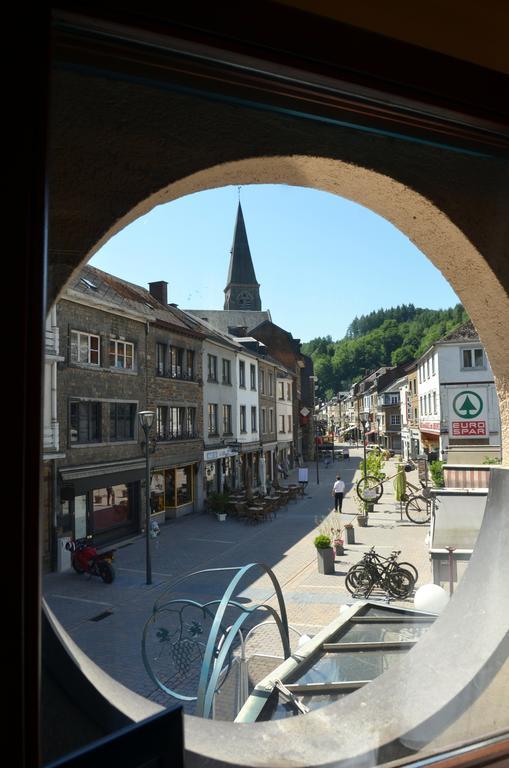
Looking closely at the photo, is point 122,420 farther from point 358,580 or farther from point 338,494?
point 358,580

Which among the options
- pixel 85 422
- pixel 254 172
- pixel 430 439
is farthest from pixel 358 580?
pixel 254 172

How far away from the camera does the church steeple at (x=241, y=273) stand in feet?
3.68

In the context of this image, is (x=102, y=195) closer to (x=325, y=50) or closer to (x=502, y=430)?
(x=325, y=50)

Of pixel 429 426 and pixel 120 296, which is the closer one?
pixel 120 296

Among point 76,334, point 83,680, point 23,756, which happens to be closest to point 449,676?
point 83,680

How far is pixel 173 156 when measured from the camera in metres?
0.93

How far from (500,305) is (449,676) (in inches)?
32.7

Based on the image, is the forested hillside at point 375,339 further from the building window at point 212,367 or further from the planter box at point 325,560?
the planter box at point 325,560

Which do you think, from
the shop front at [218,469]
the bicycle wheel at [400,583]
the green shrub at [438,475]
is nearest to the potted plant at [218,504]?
the shop front at [218,469]

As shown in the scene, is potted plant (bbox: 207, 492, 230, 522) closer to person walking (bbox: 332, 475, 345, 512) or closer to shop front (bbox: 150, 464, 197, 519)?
shop front (bbox: 150, 464, 197, 519)

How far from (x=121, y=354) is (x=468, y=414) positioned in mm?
931

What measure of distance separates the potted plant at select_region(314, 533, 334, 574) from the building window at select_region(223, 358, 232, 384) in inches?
18.1

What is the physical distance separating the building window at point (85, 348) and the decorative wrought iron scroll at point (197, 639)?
46 centimetres

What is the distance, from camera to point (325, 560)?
136cm
